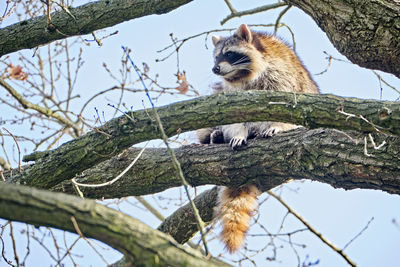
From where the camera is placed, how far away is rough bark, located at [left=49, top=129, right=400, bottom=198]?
10.0ft

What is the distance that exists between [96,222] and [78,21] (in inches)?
97.9

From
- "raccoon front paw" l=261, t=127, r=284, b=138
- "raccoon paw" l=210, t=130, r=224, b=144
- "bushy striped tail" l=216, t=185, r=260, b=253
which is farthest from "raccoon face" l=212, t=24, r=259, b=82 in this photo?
"bushy striped tail" l=216, t=185, r=260, b=253

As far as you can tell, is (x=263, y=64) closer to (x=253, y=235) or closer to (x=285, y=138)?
(x=285, y=138)

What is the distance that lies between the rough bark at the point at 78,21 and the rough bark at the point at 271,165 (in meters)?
1.13

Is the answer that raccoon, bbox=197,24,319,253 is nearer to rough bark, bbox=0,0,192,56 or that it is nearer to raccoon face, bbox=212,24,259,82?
raccoon face, bbox=212,24,259,82

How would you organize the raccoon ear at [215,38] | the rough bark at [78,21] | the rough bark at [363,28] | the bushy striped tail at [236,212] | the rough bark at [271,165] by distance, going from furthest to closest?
the raccoon ear at [215,38] < the rough bark at [78,21] < the bushy striped tail at [236,212] < the rough bark at [363,28] < the rough bark at [271,165]

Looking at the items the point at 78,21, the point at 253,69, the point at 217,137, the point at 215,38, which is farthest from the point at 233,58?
the point at 78,21

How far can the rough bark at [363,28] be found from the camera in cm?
321

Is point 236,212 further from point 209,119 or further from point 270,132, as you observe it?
point 209,119

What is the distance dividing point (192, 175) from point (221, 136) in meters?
1.11

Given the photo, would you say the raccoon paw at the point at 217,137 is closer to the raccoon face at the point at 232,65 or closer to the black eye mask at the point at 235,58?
the raccoon face at the point at 232,65

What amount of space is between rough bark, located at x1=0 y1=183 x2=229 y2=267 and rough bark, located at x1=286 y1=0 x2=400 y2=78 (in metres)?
2.14

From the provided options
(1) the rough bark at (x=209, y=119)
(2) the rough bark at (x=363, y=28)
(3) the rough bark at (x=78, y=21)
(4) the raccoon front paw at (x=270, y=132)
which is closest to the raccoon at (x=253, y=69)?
Result: (4) the raccoon front paw at (x=270, y=132)

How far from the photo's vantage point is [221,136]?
4859 mm
